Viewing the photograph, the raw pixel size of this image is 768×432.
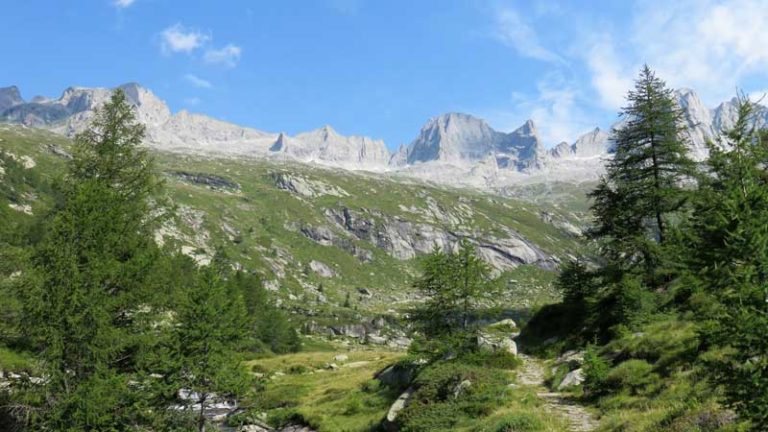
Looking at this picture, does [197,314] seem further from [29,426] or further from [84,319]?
[29,426]

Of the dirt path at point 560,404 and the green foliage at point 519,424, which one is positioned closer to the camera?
the green foliage at point 519,424

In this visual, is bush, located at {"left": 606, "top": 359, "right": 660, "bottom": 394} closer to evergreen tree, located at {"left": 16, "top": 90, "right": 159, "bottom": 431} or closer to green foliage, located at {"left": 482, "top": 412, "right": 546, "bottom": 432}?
green foliage, located at {"left": 482, "top": 412, "right": 546, "bottom": 432}

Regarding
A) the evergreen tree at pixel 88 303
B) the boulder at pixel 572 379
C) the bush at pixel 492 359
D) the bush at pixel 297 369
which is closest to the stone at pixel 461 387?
the bush at pixel 492 359

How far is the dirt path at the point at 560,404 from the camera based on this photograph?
17.6 m

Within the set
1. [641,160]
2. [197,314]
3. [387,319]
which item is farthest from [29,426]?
[387,319]

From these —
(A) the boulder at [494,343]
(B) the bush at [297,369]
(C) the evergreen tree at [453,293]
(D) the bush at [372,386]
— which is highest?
(C) the evergreen tree at [453,293]

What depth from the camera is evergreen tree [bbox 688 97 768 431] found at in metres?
9.95

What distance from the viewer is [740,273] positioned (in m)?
10.8

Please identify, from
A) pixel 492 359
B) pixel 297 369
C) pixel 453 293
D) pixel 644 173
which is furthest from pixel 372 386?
pixel 297 369

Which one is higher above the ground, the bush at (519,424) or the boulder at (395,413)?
the bush at (519,424)

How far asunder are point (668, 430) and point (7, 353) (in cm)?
3981

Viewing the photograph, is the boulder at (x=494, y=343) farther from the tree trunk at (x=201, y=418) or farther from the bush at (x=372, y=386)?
the tree trunk at (x=201, y=418)

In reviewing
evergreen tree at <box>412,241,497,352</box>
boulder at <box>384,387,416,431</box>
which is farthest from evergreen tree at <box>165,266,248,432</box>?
evergreen tree at <box>412,241,497,352</box>

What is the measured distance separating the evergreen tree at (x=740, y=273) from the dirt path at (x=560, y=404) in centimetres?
638
